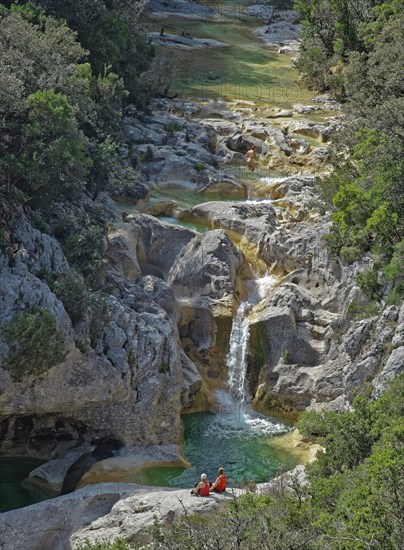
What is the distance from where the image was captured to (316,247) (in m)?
33.8

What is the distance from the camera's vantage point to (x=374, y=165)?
32.1 metres

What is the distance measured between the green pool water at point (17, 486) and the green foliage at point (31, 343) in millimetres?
3475

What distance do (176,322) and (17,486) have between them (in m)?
9.27

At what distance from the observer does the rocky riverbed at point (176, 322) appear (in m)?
26.1

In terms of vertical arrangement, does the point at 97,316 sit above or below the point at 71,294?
below

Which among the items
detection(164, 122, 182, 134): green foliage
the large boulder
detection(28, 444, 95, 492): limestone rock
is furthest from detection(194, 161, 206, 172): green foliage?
detection(28, 444, 95, 492): limestone rock

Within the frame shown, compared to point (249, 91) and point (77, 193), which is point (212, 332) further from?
point (249, 91)

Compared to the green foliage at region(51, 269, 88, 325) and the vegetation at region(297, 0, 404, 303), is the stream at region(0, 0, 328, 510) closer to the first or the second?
the vegetation at region(297, 0, 404, 303)

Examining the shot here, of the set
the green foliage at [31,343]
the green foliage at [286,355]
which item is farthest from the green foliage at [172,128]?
the green foliage at [31,343]

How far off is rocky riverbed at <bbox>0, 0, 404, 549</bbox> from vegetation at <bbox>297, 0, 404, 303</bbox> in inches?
46.5

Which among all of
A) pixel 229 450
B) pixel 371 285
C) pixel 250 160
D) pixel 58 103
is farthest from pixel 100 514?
pixel 250 160

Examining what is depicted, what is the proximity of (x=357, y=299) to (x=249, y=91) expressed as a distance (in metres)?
28.5

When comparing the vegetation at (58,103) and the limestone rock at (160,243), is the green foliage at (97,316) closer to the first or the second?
the vegetation at (58,103)

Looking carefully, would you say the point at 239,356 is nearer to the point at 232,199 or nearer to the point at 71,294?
the point at 71,294
